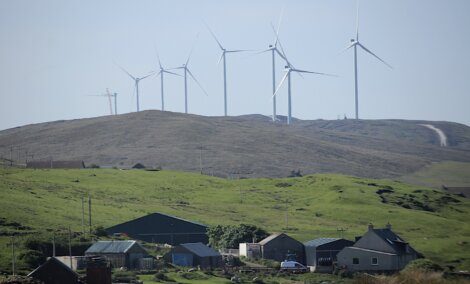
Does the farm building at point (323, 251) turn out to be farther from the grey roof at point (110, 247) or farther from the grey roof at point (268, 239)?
the grey roof at point (110, 247)

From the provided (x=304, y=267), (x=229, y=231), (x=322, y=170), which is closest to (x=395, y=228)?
(x=229, y=231)

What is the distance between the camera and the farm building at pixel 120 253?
77.9 metres

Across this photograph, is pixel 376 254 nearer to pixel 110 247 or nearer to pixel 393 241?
pixel 393 241

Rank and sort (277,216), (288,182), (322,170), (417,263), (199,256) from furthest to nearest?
(322,170) → (288,182) → (277,216) → (199,256) → (417,263)

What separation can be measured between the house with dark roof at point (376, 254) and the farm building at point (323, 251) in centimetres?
223

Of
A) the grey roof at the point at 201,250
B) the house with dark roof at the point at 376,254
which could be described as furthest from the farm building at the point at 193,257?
the house with dark roof at the point at 376,254

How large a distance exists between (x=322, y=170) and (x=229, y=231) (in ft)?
316

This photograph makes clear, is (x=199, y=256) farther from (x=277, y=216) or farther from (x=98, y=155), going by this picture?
(x=98, y=155)

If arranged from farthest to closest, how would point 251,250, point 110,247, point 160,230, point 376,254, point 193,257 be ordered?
point 160,230
point 251,250
point 376,254
point 193,257
point 110,247

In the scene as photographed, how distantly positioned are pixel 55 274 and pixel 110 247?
22.8 metres

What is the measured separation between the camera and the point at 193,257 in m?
83.1

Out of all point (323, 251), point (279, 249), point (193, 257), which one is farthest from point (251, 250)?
point (193, 257)

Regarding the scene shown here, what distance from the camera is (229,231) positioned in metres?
95.6

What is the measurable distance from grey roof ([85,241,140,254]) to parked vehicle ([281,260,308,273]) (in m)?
10.9
